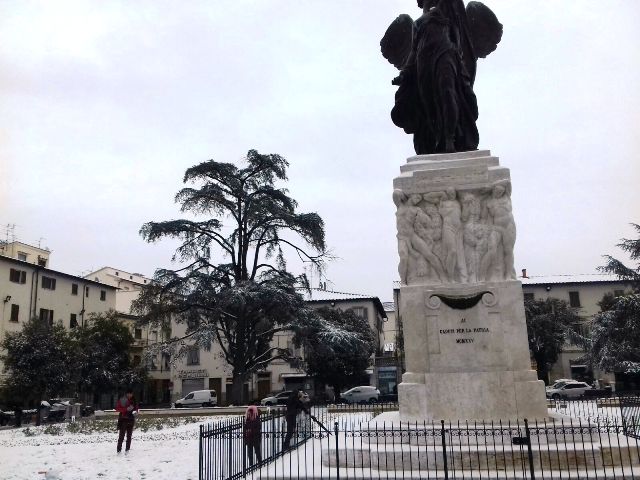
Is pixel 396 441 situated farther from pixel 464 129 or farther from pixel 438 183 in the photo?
pixel 464 129

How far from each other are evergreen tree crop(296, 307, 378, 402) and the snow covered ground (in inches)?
538

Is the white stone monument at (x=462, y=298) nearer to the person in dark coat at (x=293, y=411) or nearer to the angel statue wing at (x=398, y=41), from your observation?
the angel statue wing at (x=398, y=41)

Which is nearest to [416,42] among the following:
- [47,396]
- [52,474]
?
[52,474]

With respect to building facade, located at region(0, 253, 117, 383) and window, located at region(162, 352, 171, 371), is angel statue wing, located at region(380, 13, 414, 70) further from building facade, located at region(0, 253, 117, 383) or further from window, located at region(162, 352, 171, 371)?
building facade, located at region(0, 253, 117, 383)

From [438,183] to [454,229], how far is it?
858 mm

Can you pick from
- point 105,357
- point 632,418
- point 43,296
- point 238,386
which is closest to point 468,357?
point 632,418

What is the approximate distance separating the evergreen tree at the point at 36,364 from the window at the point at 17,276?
550 inches

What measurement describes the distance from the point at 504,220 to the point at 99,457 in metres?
10.7

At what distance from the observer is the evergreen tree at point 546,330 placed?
4866 cm

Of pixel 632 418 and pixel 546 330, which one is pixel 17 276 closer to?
pixel 546 330

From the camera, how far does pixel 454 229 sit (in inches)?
394

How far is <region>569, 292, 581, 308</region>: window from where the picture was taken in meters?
57.8

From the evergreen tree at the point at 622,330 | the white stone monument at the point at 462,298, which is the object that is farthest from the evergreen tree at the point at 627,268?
the white stone monument at the point at 462,298

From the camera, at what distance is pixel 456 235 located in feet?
32.8
